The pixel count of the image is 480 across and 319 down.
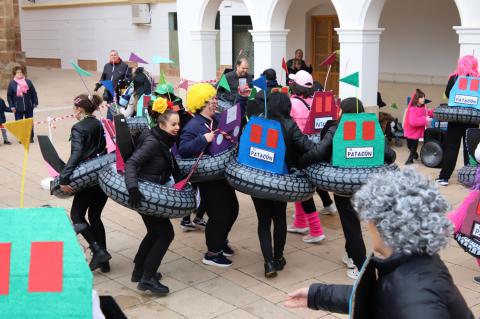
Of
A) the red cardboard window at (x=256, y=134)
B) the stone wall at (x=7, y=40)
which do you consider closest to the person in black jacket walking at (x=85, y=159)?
the red cardboard window at (x=256, y=134)

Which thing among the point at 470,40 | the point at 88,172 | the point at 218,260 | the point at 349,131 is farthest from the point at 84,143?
the point at 470,40

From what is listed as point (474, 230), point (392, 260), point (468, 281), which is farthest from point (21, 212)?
Answer: point (468, 281)

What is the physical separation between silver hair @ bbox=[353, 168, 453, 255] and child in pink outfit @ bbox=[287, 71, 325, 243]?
371 centimetres

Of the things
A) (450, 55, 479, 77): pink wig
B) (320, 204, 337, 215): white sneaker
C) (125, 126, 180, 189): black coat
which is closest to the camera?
(125, 126, 180, 189): black coat

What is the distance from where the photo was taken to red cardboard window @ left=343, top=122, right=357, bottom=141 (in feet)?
16.8

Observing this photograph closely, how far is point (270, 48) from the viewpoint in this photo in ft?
41.0

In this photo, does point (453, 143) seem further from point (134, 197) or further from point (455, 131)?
point (134, 197)

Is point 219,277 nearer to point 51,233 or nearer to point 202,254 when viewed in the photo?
point 202,254

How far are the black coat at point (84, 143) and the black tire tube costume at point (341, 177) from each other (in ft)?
6.26

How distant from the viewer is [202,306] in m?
5.06

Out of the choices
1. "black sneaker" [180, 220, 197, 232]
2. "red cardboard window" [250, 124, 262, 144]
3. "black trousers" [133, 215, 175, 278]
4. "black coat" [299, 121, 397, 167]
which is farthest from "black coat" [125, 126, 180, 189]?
"black sneaker" [180, 220, 197, 232]

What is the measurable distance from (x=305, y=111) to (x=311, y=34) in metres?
11.4

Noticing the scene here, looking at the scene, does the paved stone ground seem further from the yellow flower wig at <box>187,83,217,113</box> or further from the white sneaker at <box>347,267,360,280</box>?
the yellow flower wig at <box>187,83,217,113</box>

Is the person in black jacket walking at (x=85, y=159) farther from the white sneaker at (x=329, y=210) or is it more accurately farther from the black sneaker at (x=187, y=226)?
the white sneaker at (x=329, y=210)
